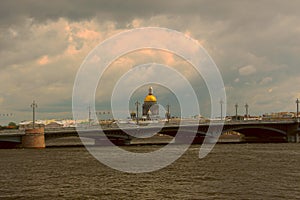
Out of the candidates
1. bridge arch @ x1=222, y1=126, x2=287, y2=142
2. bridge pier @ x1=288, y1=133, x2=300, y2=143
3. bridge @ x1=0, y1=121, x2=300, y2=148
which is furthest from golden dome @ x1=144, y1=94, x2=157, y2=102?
bridge pier @ x1=288, y1=133, x2=300, y2=143

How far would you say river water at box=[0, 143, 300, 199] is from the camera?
25828 mm

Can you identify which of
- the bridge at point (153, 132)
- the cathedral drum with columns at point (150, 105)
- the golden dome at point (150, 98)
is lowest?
the bridge at point (153, 132)

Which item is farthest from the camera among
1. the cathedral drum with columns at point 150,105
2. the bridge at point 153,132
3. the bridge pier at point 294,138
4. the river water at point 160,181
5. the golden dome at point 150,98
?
the golden dome at point 150,98

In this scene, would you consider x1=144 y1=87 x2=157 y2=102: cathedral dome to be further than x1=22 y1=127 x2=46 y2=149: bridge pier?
Yes

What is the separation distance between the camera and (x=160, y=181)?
31.0 meters

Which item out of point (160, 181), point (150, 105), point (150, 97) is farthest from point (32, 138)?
point (150, 97)

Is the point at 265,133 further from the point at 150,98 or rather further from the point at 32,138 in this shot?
the point at 150,98

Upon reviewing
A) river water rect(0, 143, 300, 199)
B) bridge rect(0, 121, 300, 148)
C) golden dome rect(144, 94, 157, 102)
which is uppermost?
golden dome rect(144, 94, 157, 102)

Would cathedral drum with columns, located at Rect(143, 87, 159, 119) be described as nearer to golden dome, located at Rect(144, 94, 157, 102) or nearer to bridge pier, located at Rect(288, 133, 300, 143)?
golden dome, located at Rect(144, 94, 157, 102)

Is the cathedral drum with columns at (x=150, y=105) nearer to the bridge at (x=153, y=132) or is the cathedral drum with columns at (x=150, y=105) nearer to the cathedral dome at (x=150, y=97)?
the cathedral dome at (x=150, y=97)

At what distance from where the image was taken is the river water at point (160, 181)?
84.7 feet

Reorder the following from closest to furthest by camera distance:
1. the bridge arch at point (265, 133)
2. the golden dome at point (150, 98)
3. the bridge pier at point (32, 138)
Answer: the bridge pier at point (32, 138) → the bridge arch at point (265, 133) → the golden dome at point (150, 98)

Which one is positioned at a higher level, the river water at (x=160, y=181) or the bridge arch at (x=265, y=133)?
the bridge arch at (x=265, y=133)

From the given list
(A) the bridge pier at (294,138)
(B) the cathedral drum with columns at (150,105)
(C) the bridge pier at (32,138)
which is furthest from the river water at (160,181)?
(B) the cathedral drum with columns at (150,105)
